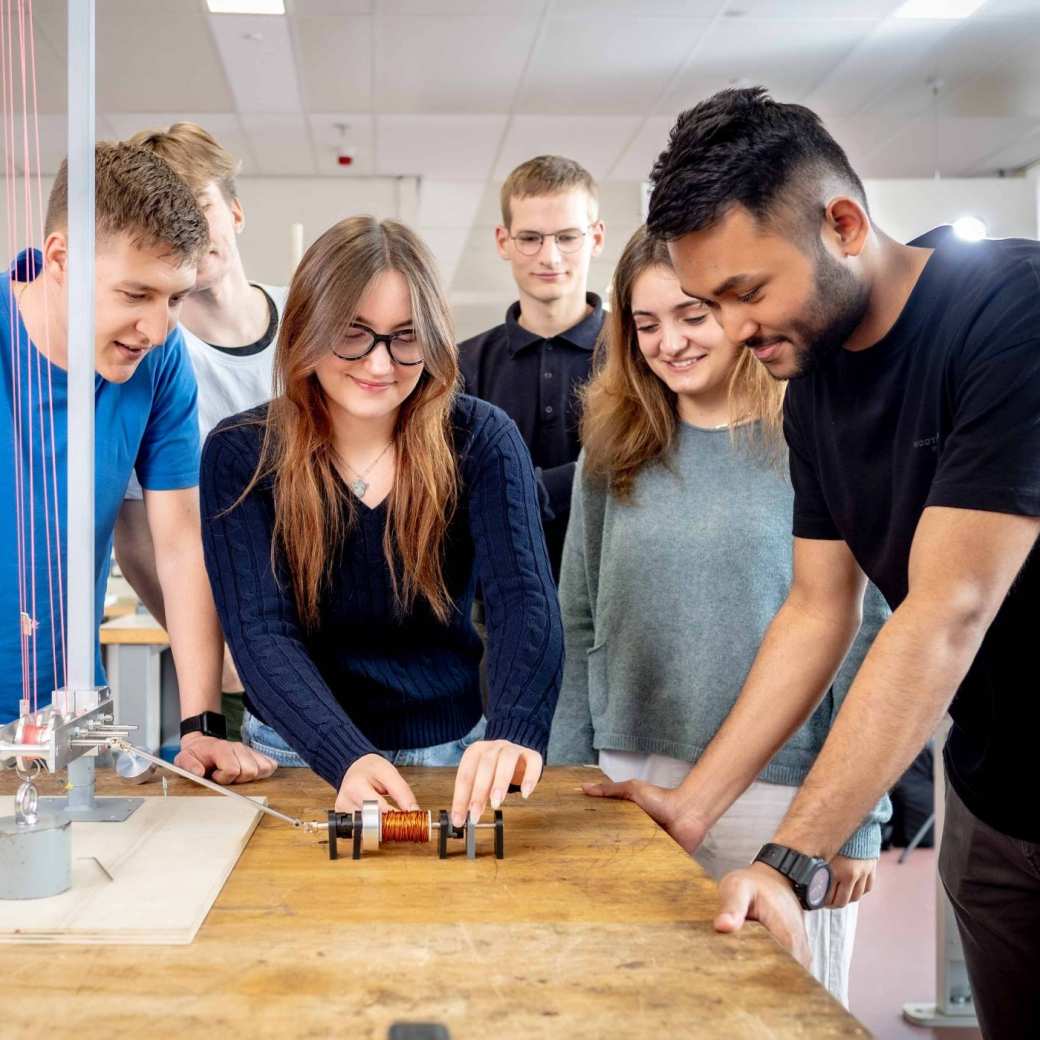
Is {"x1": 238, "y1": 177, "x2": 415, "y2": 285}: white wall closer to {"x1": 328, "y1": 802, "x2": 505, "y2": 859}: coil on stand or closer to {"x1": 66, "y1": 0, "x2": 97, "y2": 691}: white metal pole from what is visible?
{"x1": 66, "y1": 0, "x2": 97, "y2": 691}: white metal pole

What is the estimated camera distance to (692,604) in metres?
1.58

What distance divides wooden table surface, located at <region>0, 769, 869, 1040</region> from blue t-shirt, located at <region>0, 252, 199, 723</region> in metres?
0.57

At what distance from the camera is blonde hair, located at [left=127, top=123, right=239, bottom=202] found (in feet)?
6.44

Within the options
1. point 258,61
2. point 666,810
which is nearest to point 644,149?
point 258,61

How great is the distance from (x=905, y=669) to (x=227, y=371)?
134 cm

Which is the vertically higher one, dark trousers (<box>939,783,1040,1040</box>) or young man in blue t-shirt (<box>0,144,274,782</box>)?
young man in blue t-shirt (<box>0,144,274,782</box>)

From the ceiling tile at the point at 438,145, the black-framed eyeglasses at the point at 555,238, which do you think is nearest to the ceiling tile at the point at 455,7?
the ceiling tile at the point at 438,145

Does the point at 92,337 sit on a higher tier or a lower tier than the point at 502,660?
higher

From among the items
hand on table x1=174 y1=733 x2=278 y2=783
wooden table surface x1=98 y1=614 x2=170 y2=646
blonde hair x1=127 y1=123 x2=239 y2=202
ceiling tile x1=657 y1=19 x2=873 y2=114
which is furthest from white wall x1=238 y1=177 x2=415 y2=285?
hand on table x1=174 y1=733 x2=278 y2=783

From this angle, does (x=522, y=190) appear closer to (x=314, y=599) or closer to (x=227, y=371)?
(x=227, y=371)

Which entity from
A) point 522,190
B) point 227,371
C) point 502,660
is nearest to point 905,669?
point 502,660

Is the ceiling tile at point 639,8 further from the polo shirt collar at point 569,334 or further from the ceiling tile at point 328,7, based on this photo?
the polo shirt collar at point 569,334

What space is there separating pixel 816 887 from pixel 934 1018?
1789 mm

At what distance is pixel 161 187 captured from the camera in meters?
1.39
